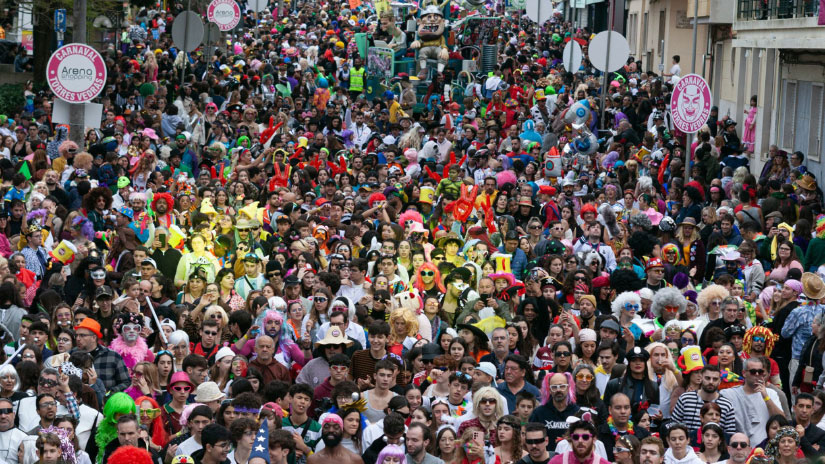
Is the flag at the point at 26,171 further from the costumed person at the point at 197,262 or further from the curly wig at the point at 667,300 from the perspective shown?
the curly wig at the point at 667,300

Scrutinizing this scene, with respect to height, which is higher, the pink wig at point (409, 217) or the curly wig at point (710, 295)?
the pink wig at point (409, 217)

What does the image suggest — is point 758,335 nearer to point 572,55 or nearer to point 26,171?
point 26,171

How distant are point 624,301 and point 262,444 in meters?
4.49

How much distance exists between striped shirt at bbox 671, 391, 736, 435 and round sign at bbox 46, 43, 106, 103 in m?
7.15

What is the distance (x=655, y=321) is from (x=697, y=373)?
1.93m

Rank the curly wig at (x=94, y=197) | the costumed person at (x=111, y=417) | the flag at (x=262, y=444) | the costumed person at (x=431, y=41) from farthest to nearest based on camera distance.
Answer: the costumed person at (x=431, y=41)
the curly wig at (x=94, y=197)
the costumed person at (x=111, y=417)
the flag at (x=262, y=444)

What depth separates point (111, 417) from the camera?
31.8 feet

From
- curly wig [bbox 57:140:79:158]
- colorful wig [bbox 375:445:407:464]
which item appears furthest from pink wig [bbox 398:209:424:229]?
colorful wig [bbox 375:445:407:464]

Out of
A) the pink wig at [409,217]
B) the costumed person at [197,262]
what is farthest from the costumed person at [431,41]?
the costumed person at [197,262]

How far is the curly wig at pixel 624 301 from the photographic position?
41.6ft

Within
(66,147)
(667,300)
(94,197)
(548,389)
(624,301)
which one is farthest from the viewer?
(66,147)

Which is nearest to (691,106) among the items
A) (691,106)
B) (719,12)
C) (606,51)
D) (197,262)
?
(691,106)

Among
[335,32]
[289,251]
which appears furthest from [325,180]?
[335,32]

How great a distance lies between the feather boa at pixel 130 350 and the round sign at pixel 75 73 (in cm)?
370
